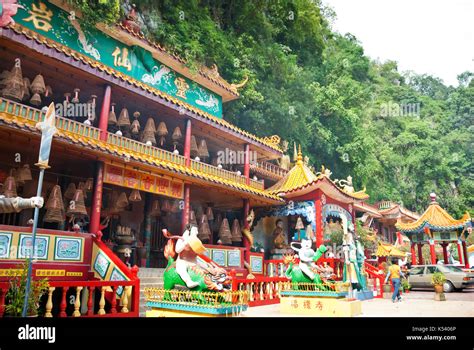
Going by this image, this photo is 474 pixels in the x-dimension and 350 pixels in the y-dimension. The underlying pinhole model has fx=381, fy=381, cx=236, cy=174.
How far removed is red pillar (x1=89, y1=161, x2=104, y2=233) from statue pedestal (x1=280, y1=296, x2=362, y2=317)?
16.2 feet

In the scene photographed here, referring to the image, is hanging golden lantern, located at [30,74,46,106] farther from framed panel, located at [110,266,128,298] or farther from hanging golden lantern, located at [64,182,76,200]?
framed panel, located at [110,266,128,298]

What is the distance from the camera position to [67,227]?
462 inches

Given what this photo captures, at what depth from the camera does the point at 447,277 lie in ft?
61.7

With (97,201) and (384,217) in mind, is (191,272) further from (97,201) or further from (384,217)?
(384,217)

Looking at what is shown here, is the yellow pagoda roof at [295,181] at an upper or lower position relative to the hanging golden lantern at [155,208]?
upper

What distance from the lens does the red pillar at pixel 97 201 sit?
9.44 metres

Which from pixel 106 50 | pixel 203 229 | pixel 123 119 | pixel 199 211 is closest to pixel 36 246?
pixel 123 119

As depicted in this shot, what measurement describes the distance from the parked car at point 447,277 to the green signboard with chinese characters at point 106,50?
45.0 ft

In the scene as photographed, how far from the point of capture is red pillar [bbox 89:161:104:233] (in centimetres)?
944

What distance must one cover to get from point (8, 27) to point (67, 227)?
5.90 meters

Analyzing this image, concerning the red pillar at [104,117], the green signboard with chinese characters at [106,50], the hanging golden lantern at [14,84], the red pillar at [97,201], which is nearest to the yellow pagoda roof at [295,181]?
the green signboard with chinese characters at [106,50]

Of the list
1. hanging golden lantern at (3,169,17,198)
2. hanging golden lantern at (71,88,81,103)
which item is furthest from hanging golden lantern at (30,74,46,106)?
hanging golden lantern at (3,169,17,198)

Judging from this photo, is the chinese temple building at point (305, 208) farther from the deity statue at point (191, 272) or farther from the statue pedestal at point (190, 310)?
the statue pedestal at point (190, 310)

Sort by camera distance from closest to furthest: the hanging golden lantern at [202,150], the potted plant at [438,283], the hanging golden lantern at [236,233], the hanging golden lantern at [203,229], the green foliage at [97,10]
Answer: the green foliage at [97,10] → the potted plant at [438,283] → the hanging golden lantern at [203,229] → the hanging golden lantern at [202,150] → the hanging golden lantern at [236,233]
